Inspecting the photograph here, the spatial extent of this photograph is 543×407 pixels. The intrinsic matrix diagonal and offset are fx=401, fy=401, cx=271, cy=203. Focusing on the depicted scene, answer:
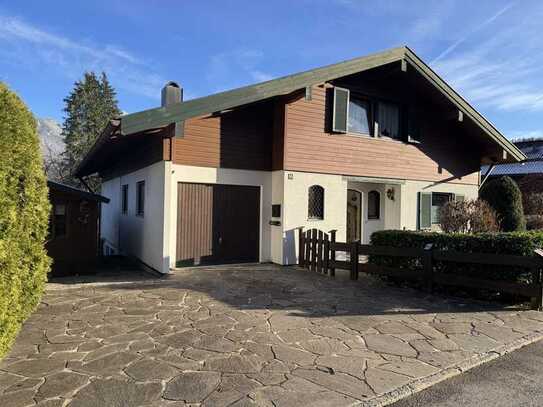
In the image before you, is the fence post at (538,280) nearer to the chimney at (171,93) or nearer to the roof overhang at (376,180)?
the roof overhang at (376,180)

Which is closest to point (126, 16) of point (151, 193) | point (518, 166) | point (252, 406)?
point (151, 193)

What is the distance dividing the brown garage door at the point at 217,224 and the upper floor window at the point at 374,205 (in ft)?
15.3

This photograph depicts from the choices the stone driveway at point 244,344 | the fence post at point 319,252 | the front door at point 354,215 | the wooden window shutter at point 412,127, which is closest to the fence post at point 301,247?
the fence post at point 319,252

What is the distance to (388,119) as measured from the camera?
1308 cm

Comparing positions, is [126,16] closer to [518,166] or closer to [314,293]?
[314,293]

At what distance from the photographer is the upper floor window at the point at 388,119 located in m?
12.9

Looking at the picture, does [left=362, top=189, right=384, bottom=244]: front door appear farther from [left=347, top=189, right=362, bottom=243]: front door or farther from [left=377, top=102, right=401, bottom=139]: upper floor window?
[left=377, top=102, right=401, bottom=139]: upper floor window

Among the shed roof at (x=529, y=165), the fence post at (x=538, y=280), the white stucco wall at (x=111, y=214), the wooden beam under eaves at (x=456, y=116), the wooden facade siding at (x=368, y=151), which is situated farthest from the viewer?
the shed roof at (x=529, y=165)

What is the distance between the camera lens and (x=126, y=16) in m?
10.0

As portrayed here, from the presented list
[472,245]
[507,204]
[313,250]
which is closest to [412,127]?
[507,204]

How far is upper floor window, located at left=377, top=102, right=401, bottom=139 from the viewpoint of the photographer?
42.2 ft

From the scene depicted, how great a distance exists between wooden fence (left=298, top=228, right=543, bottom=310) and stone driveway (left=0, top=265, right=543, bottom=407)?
42 centimetres

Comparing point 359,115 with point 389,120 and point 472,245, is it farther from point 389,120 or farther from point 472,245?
point 472,245

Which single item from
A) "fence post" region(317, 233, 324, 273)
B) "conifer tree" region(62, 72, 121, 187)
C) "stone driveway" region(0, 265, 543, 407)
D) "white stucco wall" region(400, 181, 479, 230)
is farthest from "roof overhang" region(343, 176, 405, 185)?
"conifer tree" region(62, 72, 121, 187)
